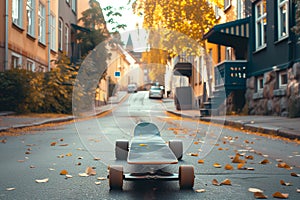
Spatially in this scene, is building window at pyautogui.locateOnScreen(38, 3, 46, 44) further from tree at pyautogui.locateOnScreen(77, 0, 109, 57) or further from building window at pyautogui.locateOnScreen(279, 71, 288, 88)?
building window at pyautogui.locateOnScreen(279, 71, 288, 88)

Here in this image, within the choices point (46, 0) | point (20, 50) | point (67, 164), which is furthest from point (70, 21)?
point (67, 164)

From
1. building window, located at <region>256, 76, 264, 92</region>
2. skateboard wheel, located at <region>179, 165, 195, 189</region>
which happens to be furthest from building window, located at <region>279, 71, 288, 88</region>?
skateboard wheel, located at <region>179, 165, 195, 189</region>

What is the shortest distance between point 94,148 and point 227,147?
2.55m

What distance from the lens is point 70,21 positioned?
32.4m

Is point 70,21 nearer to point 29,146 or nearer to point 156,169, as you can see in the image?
point 29,146

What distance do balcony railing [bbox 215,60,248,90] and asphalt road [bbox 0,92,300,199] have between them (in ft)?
35.2

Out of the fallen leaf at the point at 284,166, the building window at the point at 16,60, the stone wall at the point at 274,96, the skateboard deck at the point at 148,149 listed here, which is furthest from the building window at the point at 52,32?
the fallen leaf at the point at 284,166

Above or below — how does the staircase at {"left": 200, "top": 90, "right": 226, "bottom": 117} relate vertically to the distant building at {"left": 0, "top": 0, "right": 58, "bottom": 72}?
below

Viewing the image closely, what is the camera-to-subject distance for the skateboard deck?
380cm

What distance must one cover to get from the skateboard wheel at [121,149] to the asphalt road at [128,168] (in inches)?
5.3

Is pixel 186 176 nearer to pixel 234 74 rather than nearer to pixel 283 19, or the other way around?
pixel 283 19

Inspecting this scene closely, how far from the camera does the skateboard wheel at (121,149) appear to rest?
5707mm

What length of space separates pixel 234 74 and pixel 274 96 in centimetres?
409

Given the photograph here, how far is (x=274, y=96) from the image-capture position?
51.8 feet
